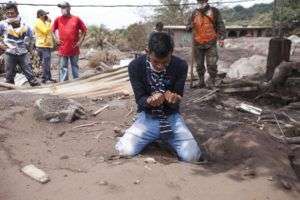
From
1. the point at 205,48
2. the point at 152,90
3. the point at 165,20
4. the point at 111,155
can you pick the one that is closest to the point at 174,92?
the point at 152,90

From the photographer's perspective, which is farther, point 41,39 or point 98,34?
point 98,34

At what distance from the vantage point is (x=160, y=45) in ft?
17.6

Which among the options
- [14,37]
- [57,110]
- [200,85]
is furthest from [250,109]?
[14,37]

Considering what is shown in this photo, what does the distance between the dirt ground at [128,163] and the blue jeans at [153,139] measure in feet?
0.42

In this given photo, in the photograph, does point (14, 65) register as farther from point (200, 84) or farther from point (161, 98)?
point (161, 98)

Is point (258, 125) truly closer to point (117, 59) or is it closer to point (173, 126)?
point (173, 126)

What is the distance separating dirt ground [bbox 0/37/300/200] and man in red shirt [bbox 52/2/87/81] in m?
2.99

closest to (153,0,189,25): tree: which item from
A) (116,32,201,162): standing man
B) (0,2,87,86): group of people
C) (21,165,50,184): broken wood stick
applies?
(0,2,87,86): group of people

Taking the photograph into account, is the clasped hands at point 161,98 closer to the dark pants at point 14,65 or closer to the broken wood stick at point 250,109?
the broken wood stick at point 250,109

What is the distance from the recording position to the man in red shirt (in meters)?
10.2

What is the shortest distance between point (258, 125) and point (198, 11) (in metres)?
2.76

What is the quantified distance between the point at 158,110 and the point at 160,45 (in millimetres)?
785

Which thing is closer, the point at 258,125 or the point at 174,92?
the point at 174,92

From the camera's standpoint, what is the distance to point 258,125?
285 inches
